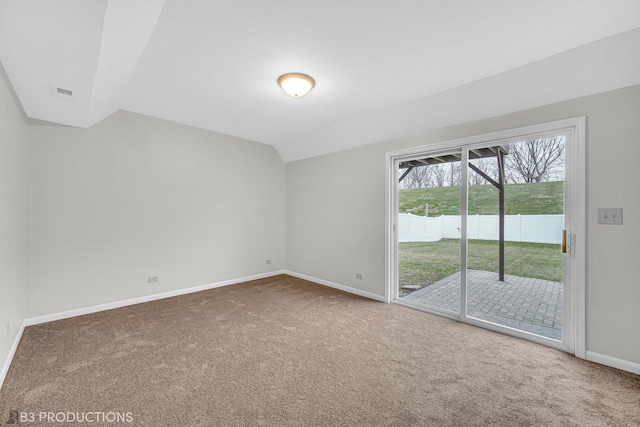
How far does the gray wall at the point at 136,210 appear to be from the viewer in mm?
2848

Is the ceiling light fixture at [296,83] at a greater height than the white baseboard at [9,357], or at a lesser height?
greater

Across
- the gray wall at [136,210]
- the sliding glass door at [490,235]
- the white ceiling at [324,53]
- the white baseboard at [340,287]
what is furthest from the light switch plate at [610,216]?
the gray wall at [136,210]

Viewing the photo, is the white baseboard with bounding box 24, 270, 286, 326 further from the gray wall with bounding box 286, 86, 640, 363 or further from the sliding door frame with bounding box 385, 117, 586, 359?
the sliding door frame with bounding box 385, 117, 586, 359

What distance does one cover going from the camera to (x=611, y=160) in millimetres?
2094

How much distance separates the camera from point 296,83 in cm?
248

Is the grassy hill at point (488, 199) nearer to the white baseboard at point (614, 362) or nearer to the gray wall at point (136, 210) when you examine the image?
the white baseboard at point (614, 362)

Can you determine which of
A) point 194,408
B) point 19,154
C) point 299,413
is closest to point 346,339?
point 299,413

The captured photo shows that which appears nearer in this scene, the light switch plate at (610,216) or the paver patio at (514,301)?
the light switch plate at (610,216)

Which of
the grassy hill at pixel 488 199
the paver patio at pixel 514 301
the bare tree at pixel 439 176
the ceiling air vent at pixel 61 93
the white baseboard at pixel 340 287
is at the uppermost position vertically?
the ceiling air vent at pixel 61 93

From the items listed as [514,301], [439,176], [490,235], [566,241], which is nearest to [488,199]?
[490,235]

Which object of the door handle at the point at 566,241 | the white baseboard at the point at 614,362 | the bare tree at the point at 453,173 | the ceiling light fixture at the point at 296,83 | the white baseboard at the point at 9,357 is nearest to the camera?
the white baseboard at the point at 9,357

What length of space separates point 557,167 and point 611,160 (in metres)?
0.37

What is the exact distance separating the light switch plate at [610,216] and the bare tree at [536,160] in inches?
18.3

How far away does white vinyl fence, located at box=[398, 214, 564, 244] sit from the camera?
2500 mm
